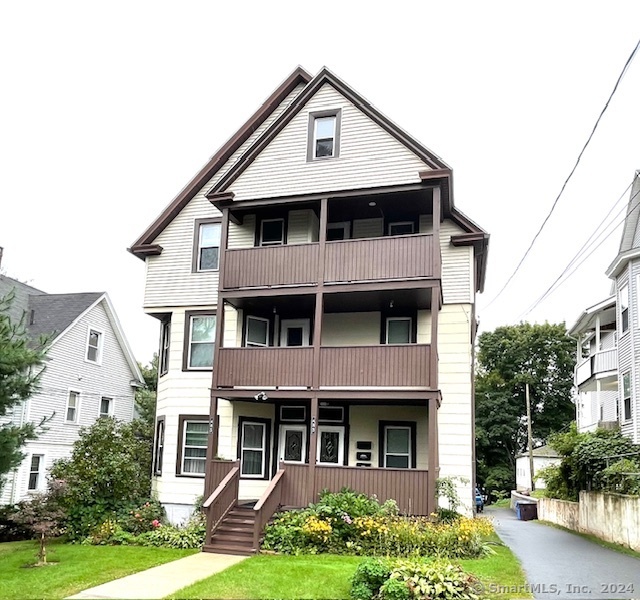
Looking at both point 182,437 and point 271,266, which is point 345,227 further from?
point 182,437

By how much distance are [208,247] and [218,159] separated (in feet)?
9.45

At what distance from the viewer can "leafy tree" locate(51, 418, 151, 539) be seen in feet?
55.6

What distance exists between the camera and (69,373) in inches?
1106

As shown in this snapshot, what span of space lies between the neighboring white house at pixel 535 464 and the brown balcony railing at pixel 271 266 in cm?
3071

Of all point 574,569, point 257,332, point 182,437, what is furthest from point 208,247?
point 574,569

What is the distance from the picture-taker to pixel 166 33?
44.0ft

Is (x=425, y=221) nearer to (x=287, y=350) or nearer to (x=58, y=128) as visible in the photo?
(x=287, y=350)

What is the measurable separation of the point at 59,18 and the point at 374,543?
12.5 m

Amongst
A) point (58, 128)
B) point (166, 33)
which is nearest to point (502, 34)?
point (166, 33)

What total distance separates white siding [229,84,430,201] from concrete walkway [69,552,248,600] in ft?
31.5

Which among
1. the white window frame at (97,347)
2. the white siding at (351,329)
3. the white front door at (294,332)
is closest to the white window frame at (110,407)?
→ the white window frame at (97,347)

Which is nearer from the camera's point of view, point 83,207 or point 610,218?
point 610,218

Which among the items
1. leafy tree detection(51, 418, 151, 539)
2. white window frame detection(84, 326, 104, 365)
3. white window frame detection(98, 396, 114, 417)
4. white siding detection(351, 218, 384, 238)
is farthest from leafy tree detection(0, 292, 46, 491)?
white window frame detection(98, 396, 114, 417)

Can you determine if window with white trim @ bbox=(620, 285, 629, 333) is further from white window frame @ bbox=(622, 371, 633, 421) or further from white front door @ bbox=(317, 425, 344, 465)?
white front door @ bbox=(317, 425, 344, 465)
